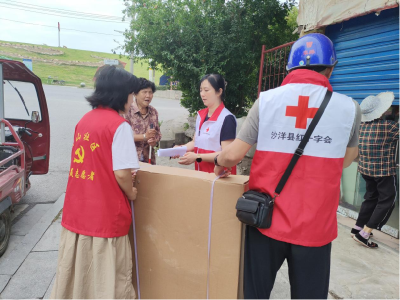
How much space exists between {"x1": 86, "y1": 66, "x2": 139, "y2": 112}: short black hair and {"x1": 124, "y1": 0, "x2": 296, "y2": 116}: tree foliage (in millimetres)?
4693

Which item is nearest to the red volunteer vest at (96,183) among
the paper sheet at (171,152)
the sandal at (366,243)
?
the paper sheet at (171,152)

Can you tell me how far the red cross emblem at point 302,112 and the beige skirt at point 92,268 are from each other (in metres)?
1.21

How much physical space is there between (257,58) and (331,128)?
594 cm

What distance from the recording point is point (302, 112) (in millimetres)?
1489

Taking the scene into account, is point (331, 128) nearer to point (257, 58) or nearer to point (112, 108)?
point (112, 108)

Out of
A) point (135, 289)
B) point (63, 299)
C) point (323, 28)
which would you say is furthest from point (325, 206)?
point (323, 28)

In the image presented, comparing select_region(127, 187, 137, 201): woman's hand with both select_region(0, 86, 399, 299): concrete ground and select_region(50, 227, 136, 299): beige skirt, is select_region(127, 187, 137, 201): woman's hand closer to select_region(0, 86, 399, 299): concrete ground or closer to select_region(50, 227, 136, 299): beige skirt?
select_region(50, 227, 136, 299): beige skirt

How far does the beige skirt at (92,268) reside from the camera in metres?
1.81

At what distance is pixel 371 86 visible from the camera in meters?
3.91

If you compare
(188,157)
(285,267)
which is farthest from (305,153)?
(285,267)

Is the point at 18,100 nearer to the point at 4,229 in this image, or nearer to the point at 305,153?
the point at 4,229

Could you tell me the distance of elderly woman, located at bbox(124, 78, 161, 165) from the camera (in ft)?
11.3

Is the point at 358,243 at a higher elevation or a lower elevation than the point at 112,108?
lower

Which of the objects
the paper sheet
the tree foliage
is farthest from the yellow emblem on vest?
the tree foliage
